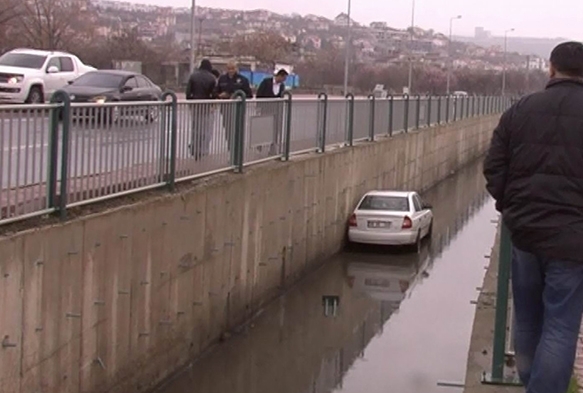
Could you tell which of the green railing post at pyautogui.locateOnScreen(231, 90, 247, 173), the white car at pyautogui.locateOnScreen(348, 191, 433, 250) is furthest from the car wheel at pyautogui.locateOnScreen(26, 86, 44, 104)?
the green railing post at pyautogui.locateOnScreen(231, 90, 247, 173)

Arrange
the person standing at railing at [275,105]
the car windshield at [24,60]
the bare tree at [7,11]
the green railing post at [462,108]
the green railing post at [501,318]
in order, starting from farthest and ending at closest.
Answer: the bare tree at [7,11] < the green railing post at [462,108] < the car windshield at [24,60] < the person standing at railing at [275,105] < the green railing post at [501,318]

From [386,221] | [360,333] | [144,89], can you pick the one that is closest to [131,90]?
[144,89]

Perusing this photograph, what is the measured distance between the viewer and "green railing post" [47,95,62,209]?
9.34 m

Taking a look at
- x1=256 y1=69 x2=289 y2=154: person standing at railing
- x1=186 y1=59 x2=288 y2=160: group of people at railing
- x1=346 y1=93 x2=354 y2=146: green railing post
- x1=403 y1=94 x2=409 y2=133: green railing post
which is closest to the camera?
x1=186 y1=59 x2=288 y2=160: group of people at railing

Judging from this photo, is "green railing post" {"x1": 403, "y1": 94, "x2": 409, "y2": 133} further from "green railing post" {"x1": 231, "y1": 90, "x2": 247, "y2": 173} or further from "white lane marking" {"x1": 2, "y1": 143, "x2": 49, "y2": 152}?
"white lane marking" {"x1": 2, "y1": 143, "x2": 49, "y2": 152}

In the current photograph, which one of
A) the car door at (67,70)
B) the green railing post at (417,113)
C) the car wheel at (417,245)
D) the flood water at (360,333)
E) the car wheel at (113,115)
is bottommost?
the flood water at (360,333)

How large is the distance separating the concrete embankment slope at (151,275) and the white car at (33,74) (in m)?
11.2

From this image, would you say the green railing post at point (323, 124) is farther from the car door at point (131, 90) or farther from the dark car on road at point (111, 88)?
the car door at point (131, 90)

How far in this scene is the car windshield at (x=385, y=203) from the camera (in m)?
22.8

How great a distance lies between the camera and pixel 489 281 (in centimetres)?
1100

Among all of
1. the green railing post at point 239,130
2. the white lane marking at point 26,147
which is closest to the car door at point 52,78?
the green railing post at point 239,130

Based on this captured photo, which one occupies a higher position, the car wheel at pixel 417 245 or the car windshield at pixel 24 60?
the car windshield at pixel 24 60

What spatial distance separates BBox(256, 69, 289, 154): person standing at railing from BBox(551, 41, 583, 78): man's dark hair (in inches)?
451

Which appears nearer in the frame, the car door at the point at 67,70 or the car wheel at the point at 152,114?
the car wheel at the point at 152,114
